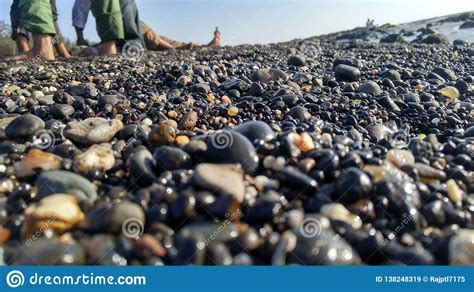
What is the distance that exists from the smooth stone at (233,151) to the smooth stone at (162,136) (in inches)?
11.7

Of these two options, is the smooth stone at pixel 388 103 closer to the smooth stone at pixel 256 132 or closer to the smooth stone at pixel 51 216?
the smooth stone at pixel 256 132

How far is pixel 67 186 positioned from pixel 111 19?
7.22 m

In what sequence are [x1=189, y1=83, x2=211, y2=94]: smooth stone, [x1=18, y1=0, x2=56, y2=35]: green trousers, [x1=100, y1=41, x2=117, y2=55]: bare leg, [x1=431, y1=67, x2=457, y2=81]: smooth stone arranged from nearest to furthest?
[x1=189, y1=83, x2=211, y2=94]: smooth stone
[x1=431, y1=67, x2=457, y2=81]: smooth stone
[x1=18, y1=0, x2=56, y2=35]: green trousers
[x1=100, y1=41, x2=117, y2=55]: bare leg

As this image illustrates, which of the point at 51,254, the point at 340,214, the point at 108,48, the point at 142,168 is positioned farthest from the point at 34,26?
the point at 340,214

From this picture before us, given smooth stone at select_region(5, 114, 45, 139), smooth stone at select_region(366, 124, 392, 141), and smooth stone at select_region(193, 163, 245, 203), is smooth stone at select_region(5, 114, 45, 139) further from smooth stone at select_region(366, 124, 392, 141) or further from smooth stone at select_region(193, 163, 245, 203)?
smooth stone at select_region(366, 124, 392, 141)

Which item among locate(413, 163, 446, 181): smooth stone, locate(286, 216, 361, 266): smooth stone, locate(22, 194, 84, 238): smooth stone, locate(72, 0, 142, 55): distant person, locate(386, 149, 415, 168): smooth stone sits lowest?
locate(286, 216, 361, 266): smooth stone

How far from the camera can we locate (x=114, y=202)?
5.99 ft

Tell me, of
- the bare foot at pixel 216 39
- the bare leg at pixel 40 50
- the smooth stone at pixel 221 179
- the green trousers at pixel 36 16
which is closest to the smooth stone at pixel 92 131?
the smooth stone at pixel 221 179

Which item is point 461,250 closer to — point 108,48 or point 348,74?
point 348,74

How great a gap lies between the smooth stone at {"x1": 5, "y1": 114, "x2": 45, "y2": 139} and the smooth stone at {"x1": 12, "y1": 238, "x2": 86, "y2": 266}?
1.19 metres

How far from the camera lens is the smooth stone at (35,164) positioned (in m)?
2.04

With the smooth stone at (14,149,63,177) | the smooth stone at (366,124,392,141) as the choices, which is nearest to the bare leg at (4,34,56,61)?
the smooth stone at (14,149,63,177)

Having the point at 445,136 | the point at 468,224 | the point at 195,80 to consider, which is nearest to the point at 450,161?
the point at 468,224

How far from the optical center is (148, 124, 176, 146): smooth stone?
7.58 ft
